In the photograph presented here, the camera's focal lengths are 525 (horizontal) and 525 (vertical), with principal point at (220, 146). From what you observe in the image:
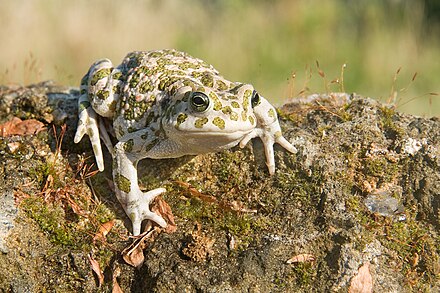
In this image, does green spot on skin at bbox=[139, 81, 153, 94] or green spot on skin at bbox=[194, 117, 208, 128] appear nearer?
green spot on skin at bbox=[194, 117, 208, 128]

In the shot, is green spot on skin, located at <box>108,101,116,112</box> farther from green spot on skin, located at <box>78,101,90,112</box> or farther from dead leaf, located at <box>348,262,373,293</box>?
dead leaf, located at <box>348,262,373,293</box>

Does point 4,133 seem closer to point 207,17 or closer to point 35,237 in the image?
point 35,237

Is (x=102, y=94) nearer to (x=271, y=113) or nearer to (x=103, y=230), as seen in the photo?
(x=103, y=230)

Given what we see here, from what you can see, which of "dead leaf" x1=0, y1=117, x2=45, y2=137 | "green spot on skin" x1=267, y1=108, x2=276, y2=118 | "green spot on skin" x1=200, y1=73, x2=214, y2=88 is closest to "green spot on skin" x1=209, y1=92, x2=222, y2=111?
"green spot on skin" x1=200, y1=73, x2=214, y2=88

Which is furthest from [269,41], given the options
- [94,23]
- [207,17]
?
[94,23]

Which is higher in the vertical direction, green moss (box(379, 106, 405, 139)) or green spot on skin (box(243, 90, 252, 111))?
green moss (box(379, 106, 405, 139))

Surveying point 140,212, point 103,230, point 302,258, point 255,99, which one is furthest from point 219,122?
point 103,230

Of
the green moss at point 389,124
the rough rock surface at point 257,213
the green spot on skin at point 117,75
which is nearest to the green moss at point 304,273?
the rough rock surface at point 257,213
